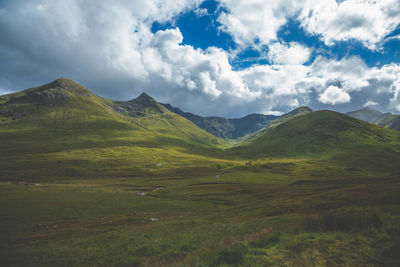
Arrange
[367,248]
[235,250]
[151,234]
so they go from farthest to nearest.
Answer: [151,234], [235,250], [367,248]

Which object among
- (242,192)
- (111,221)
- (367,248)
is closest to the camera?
(367,248)

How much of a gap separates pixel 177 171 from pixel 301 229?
140 metres

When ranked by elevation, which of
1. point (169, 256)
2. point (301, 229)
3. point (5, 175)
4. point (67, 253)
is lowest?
point (5, 175)

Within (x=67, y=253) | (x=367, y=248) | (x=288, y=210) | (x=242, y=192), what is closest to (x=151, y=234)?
(x=67, y=253)

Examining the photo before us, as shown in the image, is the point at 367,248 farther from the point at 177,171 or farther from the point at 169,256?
the point at 177,171

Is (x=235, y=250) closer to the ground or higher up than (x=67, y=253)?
higher up

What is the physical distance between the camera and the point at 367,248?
1270 cm

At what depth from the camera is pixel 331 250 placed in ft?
42.9

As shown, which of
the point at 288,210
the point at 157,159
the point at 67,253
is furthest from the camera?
→ the point at 157,159

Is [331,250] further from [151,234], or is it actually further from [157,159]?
[157,159]

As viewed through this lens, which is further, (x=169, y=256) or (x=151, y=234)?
(x=151, y=234)

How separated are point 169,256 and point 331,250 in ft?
47.8

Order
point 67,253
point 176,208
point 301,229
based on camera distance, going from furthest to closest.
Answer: point 176,208
point 67,253
point 301,229

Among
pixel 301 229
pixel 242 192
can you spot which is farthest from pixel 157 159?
pixel 301 229
